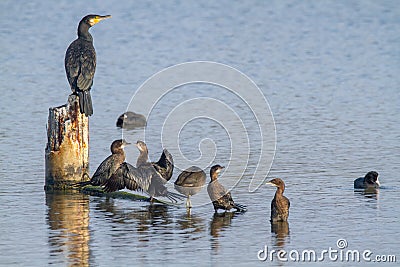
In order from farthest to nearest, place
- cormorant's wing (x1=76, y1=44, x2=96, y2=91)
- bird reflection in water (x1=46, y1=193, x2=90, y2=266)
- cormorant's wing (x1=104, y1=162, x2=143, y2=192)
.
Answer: cormorant's wing (x1=76, y1=44, x2=96, y2=91)
cormorant's wing (x1=104, y1=162, x2=143, y2=192)
bird reflection in water (x1=46, y1=193, x2=90, y2=266)

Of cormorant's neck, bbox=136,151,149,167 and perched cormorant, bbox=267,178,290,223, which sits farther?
cormorant's neck, bbox=136,151,149,167

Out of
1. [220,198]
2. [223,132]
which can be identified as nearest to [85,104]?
[220,198]

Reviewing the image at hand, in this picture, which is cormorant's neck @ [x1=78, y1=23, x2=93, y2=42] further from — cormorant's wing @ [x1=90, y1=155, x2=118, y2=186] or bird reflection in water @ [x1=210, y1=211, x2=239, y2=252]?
bird reflection in water @ [x1=210, y1=211, x2=239, y2=252]

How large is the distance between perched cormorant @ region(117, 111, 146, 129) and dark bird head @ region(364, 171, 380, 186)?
18.1 feet

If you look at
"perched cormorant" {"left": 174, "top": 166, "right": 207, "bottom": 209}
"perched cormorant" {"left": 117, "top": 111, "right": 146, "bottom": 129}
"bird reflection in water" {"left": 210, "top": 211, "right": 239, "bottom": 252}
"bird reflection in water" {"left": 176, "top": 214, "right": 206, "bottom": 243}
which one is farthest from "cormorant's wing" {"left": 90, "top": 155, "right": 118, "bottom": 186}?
"perched cormorant" {"left": 117, "top": 111, "right": 146, "bottom": 129}

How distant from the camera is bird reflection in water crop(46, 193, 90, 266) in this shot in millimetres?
10312

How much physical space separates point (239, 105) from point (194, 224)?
7.91 meters

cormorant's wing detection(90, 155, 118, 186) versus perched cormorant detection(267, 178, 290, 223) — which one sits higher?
cormorant's wing detection(90, 155, 118, 186)

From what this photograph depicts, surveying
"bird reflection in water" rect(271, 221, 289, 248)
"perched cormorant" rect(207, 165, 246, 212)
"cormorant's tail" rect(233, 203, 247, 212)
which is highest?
"perched cormorant" rect(207, 165, 246, 212)

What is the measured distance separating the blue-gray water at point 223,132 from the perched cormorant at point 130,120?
22cm

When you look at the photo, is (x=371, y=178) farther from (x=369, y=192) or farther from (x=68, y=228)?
(x=68, y=228)

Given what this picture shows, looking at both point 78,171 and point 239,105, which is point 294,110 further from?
point 78,171

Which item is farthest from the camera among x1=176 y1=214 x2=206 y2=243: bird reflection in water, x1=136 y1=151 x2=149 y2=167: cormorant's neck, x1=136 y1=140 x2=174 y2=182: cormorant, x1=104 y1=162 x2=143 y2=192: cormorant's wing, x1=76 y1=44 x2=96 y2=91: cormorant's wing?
x1=76 y1=44 x2=96 y2=91: cormorant's wing

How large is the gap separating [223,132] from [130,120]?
195 centimetres
